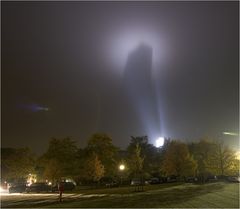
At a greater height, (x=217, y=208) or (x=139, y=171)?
(x=139, y=171)

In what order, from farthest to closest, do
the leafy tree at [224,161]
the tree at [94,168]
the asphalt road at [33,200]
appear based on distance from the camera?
the tree at [94,168] < the leafy tree at [224,161] < the asphalt road at [33,200]

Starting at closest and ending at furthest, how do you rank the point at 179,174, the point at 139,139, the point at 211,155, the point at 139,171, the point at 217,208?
the point at 217,208
the point at 139,171
the point at 211,155
the point at 179,174
the point at 139,139

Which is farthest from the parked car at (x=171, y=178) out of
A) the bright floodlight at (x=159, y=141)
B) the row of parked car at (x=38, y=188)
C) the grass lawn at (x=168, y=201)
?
the grass lawn at (x=168, y=201)

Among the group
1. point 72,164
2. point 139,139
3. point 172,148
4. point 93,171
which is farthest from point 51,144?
point 139,139

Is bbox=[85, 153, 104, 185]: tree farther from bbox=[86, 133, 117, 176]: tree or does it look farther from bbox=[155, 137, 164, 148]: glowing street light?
bbox=[155, 137, 164, 148]: glowing street light

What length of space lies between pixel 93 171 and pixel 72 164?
6232 millimetres

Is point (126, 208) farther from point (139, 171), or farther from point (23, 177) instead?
point (23, 177)

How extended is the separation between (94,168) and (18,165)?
25.1m

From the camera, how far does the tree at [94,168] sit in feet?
227

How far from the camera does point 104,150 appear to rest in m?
73.6

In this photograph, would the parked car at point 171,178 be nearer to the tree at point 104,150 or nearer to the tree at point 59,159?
the tree at point 104,150

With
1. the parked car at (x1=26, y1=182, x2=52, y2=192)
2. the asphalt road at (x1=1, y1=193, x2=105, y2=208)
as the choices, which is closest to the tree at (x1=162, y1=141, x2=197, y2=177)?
the parked car at (x1=26, y1=182, x2=52, y2=192)

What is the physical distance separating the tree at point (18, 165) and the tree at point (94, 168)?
22.6 m

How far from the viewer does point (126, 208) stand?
21.9 metres
